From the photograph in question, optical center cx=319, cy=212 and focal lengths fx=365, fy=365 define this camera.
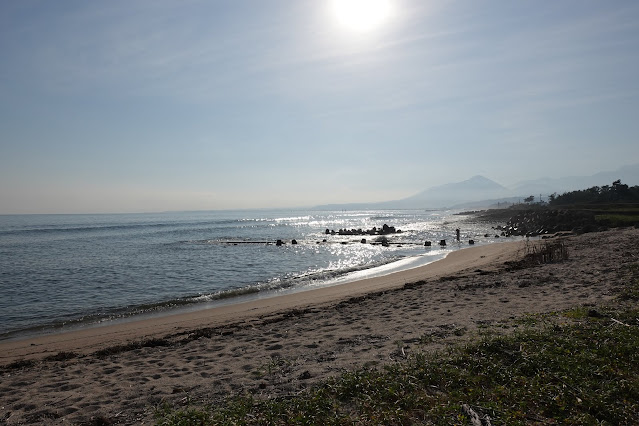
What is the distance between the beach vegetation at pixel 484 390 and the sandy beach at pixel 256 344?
0.56 meters

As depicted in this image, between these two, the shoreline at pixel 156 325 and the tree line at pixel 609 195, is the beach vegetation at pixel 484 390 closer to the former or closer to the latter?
the shoreline at pixel 156 325

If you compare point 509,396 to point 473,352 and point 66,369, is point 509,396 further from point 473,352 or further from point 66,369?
point 66,369

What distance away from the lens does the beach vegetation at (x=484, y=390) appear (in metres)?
4.23

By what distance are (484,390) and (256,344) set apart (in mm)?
5075

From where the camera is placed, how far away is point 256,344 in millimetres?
8273

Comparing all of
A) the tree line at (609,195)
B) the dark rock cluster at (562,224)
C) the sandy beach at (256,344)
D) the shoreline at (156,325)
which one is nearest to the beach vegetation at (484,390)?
the sandy beach at (256,344)

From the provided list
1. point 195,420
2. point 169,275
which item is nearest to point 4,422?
point 195,420

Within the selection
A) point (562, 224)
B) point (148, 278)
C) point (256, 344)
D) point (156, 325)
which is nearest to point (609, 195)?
point (562, 224)

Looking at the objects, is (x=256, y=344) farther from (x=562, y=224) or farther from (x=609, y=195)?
(x=609, y=195)

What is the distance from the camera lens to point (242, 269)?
24.0 metres

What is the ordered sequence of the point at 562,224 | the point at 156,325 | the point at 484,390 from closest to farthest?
the point at 484,390 → the point at 156,325 → the point at 562,224

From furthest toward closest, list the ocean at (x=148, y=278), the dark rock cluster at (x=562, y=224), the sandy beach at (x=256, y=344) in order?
the dark rock cluster at (x=562, y=224)
the ocean at (x=148, y=278)
the sandy beach at (x=256, y=344)

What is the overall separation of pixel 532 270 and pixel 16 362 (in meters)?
16.5

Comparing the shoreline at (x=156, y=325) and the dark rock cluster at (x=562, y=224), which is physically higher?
the dark rock cluster at (x=562, y=224)
